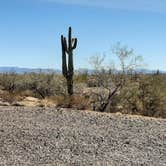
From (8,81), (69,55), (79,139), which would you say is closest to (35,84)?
(8,81)

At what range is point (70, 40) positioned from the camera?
27078mm

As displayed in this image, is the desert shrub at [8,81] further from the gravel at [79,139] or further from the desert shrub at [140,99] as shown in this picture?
the gravel at [79,139]

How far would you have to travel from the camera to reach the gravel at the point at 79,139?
12008 mm

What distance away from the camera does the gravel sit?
473 inches

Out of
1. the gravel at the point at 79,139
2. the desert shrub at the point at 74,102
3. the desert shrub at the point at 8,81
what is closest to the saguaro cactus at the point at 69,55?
the desert shrub at the point at 74,102

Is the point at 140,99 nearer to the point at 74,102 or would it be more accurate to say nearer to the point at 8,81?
the point at 74,102

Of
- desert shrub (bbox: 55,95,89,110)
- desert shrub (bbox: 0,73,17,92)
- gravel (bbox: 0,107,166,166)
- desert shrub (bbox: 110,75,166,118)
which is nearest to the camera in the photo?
gravel (bbox: 0,107,166,166)

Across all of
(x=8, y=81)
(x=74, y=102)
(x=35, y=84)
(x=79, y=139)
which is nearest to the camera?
(x=79, y=139)

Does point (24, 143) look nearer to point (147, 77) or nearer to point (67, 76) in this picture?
point (67, 76)

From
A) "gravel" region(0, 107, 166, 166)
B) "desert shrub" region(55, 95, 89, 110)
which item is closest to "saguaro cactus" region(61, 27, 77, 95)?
"desert shrub" region(55, 95, 89, 110)

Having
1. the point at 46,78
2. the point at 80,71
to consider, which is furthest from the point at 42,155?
the point at 46,78

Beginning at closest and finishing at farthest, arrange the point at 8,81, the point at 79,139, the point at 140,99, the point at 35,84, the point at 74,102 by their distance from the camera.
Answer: the point at 79,139 < the point at 74,102 < the point at 140,99 < the point at 35,84 < the point at 8,81

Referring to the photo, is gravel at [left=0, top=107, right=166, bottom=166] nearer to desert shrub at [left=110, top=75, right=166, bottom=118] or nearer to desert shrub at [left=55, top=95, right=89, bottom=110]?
desert shrub at [left=55, top=95, right=89, bottom=110]

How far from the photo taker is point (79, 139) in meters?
14.9
